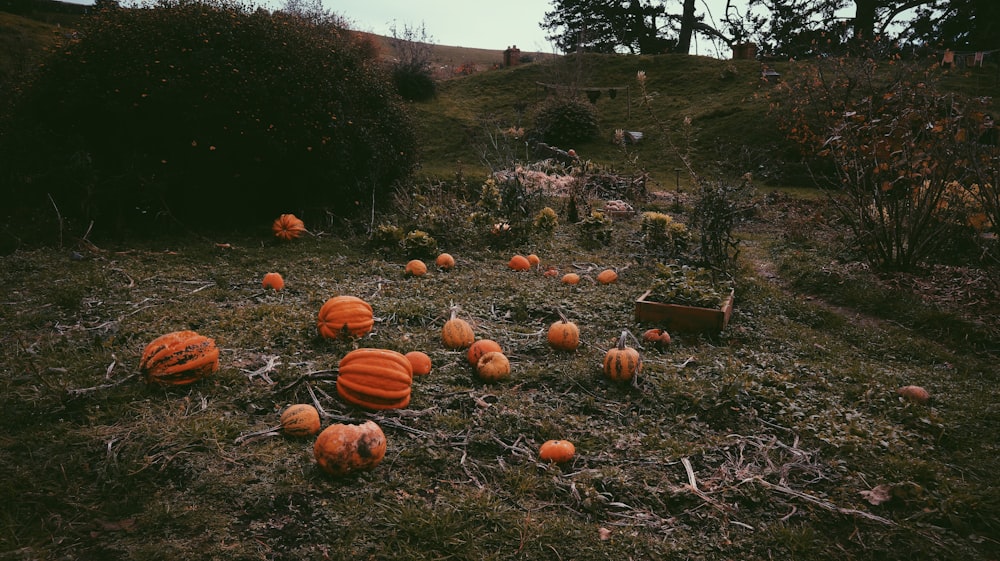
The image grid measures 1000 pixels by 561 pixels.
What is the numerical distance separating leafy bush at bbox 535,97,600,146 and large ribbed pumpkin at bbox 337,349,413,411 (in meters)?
16.2

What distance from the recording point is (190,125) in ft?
24.6

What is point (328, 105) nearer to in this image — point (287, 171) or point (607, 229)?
point (287, 171)

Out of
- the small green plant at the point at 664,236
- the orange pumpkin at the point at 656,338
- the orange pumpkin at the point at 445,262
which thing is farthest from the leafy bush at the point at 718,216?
the orange pumpkin at the point at 445,262

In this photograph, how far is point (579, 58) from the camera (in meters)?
23.5

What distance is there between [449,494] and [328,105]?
22.4 ft

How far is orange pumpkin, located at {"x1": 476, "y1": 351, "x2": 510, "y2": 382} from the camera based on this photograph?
3807mm

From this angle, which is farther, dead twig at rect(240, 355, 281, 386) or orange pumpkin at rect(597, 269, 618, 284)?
orange pumpkin at rect(597, 269, 618, 284)

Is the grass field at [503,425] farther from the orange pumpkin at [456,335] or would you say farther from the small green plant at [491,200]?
the small green plant at [491,200]

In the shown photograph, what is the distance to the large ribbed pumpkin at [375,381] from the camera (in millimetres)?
3357

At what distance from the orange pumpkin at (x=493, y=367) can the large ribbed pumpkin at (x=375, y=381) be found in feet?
1.88

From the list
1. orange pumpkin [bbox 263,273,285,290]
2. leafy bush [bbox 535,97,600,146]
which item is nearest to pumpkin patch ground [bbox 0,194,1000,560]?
orange pumpkin [bbox 263,273,285,290]

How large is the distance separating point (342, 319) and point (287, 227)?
4048 millimetres

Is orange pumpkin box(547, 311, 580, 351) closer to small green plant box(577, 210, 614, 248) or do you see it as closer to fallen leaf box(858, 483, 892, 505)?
fallen leaf box(858, 483, 892, 505)

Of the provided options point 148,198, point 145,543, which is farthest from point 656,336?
point 148,198
